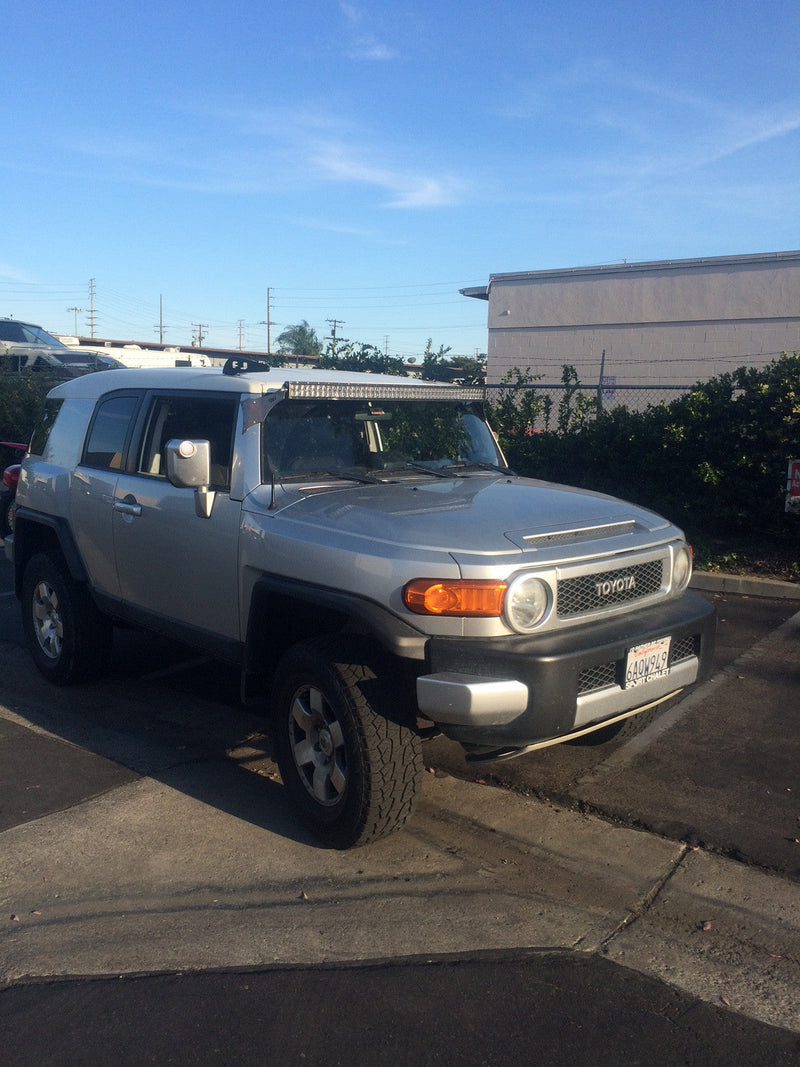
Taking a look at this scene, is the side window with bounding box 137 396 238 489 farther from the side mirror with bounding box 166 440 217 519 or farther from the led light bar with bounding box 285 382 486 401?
the led light bar with bounding box 285 382 486 401

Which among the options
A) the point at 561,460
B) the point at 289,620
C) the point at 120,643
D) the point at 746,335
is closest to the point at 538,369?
the point at 746,335

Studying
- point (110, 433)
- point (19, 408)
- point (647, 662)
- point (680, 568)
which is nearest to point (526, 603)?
point (647, 662)

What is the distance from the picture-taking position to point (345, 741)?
12.6 ft

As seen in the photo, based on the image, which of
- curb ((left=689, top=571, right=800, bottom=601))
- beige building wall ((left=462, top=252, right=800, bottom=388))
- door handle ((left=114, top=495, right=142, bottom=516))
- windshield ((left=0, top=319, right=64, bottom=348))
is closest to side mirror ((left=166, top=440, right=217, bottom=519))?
door handle ((left=114, top=495, right=142, bottom=516))

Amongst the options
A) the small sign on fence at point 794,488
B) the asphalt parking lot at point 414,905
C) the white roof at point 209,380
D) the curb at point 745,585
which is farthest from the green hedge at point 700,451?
the white roof at point 209,380

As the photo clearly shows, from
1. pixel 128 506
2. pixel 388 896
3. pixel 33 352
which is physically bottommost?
pixel 388 896

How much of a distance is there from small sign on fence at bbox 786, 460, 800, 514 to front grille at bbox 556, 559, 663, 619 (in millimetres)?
5089

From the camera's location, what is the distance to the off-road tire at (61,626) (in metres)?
6.03

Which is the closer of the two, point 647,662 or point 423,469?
point 647,662

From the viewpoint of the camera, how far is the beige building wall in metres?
30.7

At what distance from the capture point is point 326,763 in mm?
4082

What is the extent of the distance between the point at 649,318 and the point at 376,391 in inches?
1192

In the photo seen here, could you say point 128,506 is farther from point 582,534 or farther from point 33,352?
point 33,352

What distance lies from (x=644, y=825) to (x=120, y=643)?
4.61 meters
